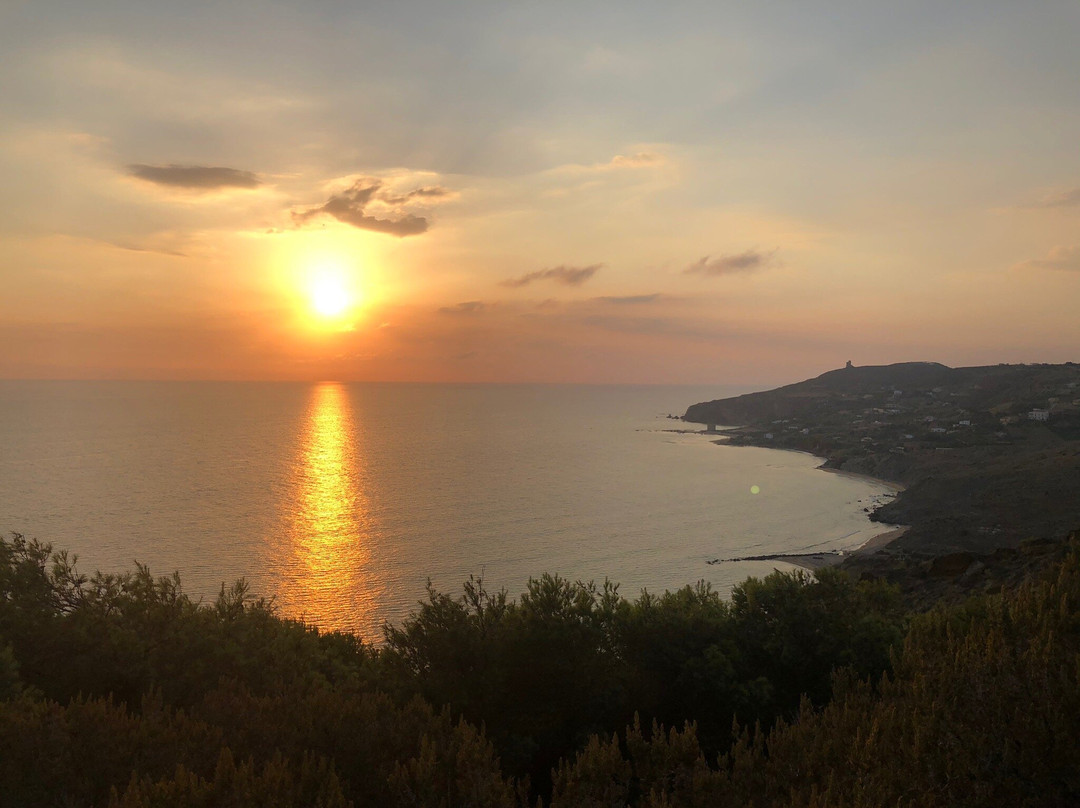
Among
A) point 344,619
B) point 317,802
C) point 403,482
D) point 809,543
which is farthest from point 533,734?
point 403,482

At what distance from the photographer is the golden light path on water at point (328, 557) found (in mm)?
58250

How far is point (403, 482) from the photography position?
124 meters

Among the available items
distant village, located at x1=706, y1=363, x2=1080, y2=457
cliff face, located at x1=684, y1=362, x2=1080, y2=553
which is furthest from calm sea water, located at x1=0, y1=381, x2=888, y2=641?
distant village, located at x1=706, y1=363, x2=1080, y2=457

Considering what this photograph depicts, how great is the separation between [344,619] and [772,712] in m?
41.9

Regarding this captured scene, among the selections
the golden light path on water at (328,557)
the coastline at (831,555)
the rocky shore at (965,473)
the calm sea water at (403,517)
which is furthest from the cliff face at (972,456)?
the golden light path on water at (328,557)

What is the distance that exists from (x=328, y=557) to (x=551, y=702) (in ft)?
191

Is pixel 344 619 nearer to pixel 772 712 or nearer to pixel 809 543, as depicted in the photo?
pixel 772 712

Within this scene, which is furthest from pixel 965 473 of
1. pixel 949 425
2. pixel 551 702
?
pixel 551 702

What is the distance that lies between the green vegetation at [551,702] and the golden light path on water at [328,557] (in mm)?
11838

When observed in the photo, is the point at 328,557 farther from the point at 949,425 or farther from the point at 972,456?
the point at 949,425

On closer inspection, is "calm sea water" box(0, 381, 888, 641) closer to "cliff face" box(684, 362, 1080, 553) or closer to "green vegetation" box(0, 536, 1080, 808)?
"cliff face" box(684, 362, 1080, 553)

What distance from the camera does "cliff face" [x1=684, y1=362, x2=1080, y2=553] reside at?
77312 mm

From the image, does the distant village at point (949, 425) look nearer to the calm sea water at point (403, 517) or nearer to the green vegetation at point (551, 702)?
the calm sea water at point (403, 517)

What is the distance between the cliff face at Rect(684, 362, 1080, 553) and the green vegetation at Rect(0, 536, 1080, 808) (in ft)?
186
